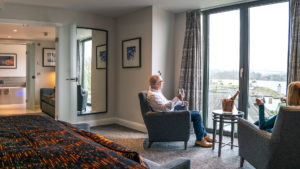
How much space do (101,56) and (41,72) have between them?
3.87m

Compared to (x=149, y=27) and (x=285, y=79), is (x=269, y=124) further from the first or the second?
(x=149, y=27)

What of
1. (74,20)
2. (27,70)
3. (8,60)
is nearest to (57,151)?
(74,20)

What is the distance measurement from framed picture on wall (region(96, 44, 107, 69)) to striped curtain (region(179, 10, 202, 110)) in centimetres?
176

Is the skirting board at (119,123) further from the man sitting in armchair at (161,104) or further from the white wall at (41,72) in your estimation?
the white wall at (41,72)

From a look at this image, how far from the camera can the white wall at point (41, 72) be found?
803 centimetres

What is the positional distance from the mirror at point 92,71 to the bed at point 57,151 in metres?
3.29

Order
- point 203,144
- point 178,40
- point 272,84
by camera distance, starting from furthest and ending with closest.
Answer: point 178,40 → point 272,84 → point 203,144

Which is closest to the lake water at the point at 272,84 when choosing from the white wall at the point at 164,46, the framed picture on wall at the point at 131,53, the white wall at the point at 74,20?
the white wall at the point at 164,46

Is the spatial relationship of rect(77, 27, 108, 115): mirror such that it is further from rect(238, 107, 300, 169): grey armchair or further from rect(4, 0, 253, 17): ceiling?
rect(238, 107, 300, 169): grey armchair

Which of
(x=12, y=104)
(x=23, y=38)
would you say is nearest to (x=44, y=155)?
(x=23, y=38)

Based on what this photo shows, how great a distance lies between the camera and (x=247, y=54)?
13.3 feet

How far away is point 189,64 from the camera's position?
4.52 metres

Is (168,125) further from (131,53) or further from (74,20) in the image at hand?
(74,20)

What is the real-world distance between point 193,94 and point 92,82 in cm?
215
